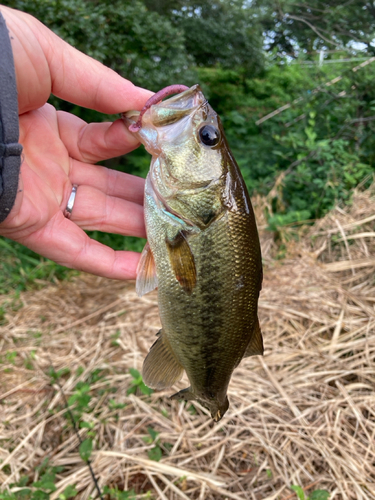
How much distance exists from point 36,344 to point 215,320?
2.68 metres

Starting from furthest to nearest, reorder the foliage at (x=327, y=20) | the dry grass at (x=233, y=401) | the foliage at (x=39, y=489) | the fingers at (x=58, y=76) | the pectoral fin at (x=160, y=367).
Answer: the foliage at (x=327, y=20), the dry grass at (x=233, y=401), the foliage at (x=39, y=489), the pectoral fin at (x=160, y=367), the fingers at (x=58, y=76)

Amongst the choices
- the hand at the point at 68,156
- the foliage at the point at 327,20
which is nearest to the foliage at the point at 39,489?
the hand at the point at 68,156

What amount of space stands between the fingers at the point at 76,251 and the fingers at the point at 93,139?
20.3 inches

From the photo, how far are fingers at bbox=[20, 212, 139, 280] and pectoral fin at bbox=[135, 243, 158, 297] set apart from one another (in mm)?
303

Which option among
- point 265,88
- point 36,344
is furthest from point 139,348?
point 265,88

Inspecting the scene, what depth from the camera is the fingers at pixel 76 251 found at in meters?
2.15

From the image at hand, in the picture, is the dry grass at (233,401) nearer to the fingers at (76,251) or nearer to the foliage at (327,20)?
the fingers at (76,251)

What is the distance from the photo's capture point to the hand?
1919 mm

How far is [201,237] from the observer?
1737 mm

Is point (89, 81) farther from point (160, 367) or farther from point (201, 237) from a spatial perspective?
point (160, 367)

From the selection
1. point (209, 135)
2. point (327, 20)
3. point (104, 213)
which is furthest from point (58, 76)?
point (327, 20)

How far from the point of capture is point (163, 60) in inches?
216

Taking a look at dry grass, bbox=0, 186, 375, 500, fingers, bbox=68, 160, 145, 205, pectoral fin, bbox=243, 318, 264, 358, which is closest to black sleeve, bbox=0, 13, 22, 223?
fingers, bbox=68, 160, 145, 205

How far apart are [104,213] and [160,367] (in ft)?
3.55
